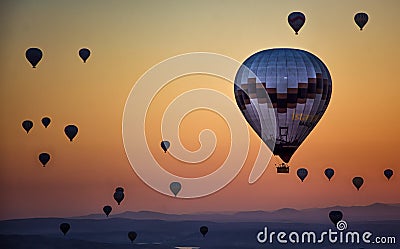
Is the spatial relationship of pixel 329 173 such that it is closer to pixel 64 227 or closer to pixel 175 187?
pixel 175 187

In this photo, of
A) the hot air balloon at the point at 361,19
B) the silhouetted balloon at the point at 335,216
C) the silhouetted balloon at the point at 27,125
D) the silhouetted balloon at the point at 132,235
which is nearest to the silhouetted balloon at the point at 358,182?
the silhouetted balloon at the point at 335,216

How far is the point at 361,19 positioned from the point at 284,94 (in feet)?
3.45

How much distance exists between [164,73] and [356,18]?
164 cm

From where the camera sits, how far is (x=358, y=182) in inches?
330

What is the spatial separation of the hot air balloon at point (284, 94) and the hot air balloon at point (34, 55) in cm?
174

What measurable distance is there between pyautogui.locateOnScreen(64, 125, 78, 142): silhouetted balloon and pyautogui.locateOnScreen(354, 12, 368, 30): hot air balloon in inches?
97.5

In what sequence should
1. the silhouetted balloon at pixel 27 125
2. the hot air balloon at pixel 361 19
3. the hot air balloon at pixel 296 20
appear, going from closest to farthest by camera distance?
the silhouetted balloon at pixel 27 125, the hot air balloon at pixel 361 19, the hot air balloon at pixel 296 20

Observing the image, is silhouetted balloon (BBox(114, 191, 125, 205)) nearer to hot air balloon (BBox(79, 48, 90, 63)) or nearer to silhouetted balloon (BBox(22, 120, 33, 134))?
silhouetted balloon (BBox(22, 120, 33, 134))

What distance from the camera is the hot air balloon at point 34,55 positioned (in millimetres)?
7960

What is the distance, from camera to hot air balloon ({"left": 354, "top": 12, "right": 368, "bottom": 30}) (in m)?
8.16

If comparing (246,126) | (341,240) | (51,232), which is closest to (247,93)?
(246,126)

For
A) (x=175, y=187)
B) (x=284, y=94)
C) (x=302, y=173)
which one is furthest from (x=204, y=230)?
(x=284, y=94)

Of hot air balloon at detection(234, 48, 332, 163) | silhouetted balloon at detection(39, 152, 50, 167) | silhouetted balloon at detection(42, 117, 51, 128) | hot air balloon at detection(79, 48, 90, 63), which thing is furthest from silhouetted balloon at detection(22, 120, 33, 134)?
hot air balloon at detection(234, 48, 332, 163)

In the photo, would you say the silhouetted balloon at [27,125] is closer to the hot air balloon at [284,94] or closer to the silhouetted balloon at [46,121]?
the silhouetted balloon at [46,121]
